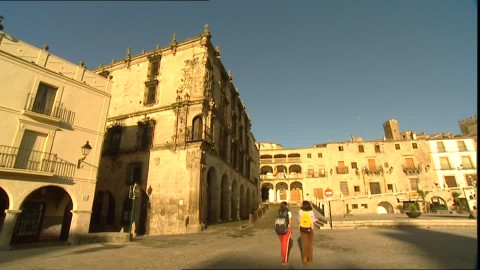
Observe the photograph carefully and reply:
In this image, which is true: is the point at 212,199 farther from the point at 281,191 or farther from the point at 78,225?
the point at 281,191

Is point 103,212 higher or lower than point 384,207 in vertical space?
lower

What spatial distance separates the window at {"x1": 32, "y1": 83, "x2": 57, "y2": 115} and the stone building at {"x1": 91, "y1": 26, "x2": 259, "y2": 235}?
871 centimetres

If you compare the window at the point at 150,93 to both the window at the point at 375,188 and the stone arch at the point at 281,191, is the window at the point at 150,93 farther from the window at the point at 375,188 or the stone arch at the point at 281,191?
the window at the point at 375,188

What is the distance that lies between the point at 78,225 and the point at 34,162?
4122 millimetres

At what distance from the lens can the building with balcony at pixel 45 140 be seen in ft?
39.8

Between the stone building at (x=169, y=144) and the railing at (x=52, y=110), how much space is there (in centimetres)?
776

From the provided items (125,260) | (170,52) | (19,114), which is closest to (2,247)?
(19,114)

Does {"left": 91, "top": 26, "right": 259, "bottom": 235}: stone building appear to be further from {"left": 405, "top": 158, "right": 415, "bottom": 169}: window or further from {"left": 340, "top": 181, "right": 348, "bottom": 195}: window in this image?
{"left": 405, "top": 158, "right": 415, "bottom": 169}: window

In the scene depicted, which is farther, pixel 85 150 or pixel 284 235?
pixel 85 150

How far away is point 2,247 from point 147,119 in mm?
14024

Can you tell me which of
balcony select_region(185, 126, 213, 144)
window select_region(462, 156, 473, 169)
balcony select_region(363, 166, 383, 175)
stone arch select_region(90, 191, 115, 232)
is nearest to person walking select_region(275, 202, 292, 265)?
balcony select_region(185, 126, 213, 144)

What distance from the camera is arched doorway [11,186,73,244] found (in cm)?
1423

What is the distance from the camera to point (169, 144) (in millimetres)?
20984

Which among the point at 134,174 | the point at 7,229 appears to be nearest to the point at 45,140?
the point at 7,229
